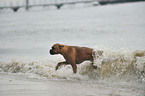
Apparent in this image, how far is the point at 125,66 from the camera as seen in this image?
639cm

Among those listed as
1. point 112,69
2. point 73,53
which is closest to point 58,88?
point 73,53

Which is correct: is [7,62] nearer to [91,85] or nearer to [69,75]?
[69,75]

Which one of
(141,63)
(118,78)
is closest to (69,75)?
(118,78)

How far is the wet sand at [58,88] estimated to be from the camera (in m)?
5.42

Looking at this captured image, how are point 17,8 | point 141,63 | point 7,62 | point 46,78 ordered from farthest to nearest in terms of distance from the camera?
point 17,8 < point 7,62 < point 46,78 < point 141,63

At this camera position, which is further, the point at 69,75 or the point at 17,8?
the point at 17,8

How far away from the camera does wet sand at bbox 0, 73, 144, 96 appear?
5.42 meters

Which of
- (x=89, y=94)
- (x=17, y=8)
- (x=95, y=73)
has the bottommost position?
(x=89, y=94)

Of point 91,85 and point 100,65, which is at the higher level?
point 100,65

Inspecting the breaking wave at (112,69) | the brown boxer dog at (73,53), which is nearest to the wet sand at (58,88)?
the breaking wave at (112,69)

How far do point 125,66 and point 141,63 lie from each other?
419 millimetres

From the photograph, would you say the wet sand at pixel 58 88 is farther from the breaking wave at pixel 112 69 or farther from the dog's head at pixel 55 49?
the dog's head at pixel 55 49

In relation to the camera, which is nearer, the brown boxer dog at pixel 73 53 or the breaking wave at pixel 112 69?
the brown boxer dog at pixel 73 53

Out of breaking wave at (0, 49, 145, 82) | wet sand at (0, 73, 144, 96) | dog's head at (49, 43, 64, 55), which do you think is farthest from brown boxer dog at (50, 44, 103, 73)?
wet sand at (0, 73, 144, 96)
